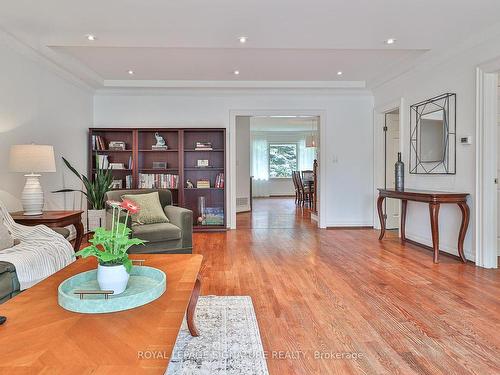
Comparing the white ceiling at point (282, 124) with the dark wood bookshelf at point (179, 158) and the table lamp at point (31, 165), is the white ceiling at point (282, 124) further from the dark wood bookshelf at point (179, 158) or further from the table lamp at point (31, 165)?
the table lamp at point (31, 165)

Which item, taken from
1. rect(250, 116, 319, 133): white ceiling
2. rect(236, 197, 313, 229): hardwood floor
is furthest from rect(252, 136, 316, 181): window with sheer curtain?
rect(236, 197, 313, 229): hardwood floor

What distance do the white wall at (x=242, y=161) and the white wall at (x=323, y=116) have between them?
2.30 metres

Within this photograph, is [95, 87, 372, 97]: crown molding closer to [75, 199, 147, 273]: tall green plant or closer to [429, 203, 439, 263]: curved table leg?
[429, 203, 439, 263]: curved table leg

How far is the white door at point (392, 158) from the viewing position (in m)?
5.97

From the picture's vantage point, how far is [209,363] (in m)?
1.75

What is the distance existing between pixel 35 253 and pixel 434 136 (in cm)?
434

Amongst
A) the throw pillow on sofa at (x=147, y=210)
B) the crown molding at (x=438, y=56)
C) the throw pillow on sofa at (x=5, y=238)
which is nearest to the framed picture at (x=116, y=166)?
the throw pillow on sofa at (x=147, y=210)

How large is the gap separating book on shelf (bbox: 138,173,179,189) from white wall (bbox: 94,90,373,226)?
0.89 m

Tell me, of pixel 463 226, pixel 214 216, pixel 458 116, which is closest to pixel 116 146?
pixel 214 216

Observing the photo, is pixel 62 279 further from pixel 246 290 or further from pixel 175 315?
pixel 246 290

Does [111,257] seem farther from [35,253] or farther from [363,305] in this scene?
[363,305]

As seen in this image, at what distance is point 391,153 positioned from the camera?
598cm

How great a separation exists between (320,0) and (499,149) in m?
2.75

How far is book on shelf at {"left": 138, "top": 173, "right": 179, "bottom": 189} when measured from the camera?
5.86 metres
